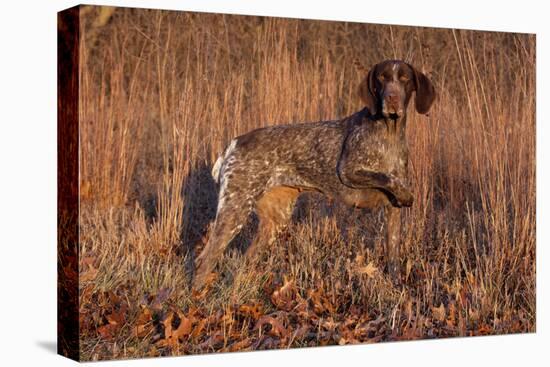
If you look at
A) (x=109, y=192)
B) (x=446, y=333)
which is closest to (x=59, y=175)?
(x=109, y=192)

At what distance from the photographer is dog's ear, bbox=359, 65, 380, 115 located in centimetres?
1087

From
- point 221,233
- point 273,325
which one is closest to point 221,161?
point 221,233

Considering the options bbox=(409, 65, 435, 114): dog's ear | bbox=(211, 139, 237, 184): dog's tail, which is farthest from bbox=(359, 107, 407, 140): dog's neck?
bbox=(211, 139, 237, 184): dog's tail

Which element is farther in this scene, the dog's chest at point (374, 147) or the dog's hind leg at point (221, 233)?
the dog's chest at point (374, 147)

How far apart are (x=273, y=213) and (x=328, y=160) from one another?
669 millimetres

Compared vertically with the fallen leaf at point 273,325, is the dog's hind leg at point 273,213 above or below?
above

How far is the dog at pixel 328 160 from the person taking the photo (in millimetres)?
10797

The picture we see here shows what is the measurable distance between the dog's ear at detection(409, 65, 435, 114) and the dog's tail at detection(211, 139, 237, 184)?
5.26 ft

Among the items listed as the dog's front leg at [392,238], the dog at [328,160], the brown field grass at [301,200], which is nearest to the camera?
the brown field grass at [301,200]

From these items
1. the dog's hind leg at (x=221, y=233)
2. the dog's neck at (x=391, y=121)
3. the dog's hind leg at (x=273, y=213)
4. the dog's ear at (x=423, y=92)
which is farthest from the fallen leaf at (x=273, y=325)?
the dog's ear at (x=423, y=92)

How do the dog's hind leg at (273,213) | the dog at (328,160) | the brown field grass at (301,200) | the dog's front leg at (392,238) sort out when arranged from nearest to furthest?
the brown field grass at (301,200) → the dog at (328,160) → the dog's hind leg at (273,213) → the dog's front leg at (392,238)

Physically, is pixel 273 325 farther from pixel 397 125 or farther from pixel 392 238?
pixel 397 125

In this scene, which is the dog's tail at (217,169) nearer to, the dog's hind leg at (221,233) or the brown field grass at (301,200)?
the brown field grass at (301,200)

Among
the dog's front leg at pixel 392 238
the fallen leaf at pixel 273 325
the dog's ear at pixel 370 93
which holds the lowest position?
the fallen leaf at pixel 273 325
